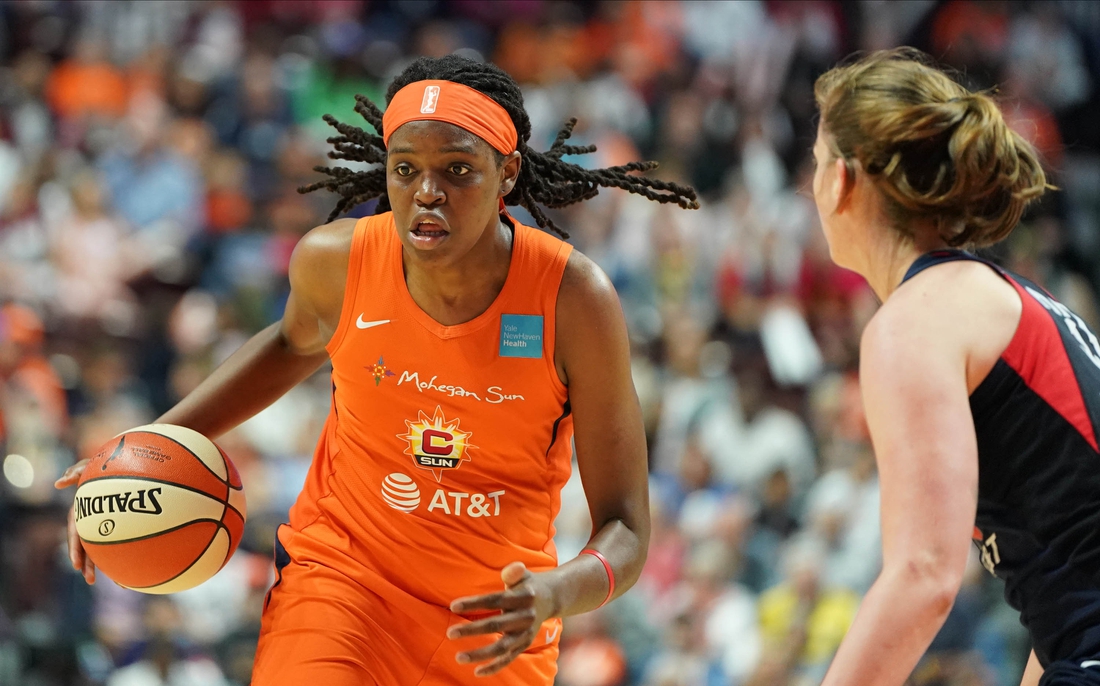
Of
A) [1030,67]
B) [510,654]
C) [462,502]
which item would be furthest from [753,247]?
[510,654]

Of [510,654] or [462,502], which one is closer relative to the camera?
[510,654]

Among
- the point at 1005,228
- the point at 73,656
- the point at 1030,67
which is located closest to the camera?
the point at 1005,228

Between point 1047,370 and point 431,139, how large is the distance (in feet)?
4.63

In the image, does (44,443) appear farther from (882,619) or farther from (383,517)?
(882,619)

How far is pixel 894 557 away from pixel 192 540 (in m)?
1.84

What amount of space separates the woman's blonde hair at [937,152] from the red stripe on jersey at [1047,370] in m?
0.24

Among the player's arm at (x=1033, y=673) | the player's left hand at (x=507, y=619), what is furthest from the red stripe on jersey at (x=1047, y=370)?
the player's left hand at (x=507, y=619)

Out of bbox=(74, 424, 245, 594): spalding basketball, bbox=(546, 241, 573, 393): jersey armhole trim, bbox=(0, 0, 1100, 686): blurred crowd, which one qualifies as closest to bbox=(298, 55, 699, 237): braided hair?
bbox=(546, 241, 573, 393): jersey armhole trim

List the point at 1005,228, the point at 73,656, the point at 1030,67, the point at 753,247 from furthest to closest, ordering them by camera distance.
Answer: the point at 1030,67 → the point at 753,247 → the point at 73,656 → the point at 1005,228

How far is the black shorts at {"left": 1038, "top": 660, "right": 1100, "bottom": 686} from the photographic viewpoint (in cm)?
195

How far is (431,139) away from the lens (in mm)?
2730

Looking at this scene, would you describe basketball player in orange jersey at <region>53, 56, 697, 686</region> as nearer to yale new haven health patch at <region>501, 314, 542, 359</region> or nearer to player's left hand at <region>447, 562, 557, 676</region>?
yale new haven health patch at <region>501, 314, 542, 359</region>

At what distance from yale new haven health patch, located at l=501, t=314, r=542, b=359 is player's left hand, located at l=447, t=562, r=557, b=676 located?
0.69 meters

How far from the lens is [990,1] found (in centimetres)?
1023
